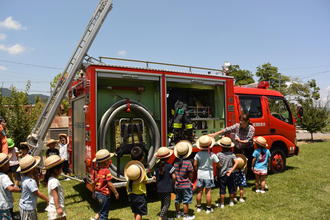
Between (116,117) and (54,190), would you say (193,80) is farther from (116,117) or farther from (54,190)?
(54,190)

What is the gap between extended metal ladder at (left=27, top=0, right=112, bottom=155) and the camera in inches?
217

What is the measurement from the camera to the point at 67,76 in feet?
18.5

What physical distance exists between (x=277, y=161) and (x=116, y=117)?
492 cm

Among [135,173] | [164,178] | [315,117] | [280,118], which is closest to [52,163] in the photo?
[135,173]

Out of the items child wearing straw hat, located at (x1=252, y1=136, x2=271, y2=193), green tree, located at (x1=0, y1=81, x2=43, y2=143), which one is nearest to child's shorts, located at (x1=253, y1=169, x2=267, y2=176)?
child wearing straw hat, located at (x1=252, y1=136, x2=271, y2=193)

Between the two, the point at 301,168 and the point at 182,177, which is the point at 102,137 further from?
the point at 301,168

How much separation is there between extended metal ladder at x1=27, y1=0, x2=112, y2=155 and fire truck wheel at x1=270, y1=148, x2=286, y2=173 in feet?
18.5

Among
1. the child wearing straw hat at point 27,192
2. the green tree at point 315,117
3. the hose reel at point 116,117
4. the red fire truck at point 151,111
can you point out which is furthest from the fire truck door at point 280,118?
the green tree at point 315,117

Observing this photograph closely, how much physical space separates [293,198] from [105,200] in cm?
386

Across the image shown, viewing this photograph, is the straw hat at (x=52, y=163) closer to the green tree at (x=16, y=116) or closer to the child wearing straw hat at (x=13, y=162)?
the child wearing straw hat at (x=13, y=162)

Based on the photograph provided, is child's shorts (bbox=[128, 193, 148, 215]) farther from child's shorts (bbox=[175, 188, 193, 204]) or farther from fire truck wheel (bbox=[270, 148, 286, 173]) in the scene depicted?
fire truck wheel (bbox=[270, 148, 286, 173])

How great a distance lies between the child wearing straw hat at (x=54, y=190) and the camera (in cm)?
316

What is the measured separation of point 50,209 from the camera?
322cm

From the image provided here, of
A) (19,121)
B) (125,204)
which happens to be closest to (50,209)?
(125,204)
